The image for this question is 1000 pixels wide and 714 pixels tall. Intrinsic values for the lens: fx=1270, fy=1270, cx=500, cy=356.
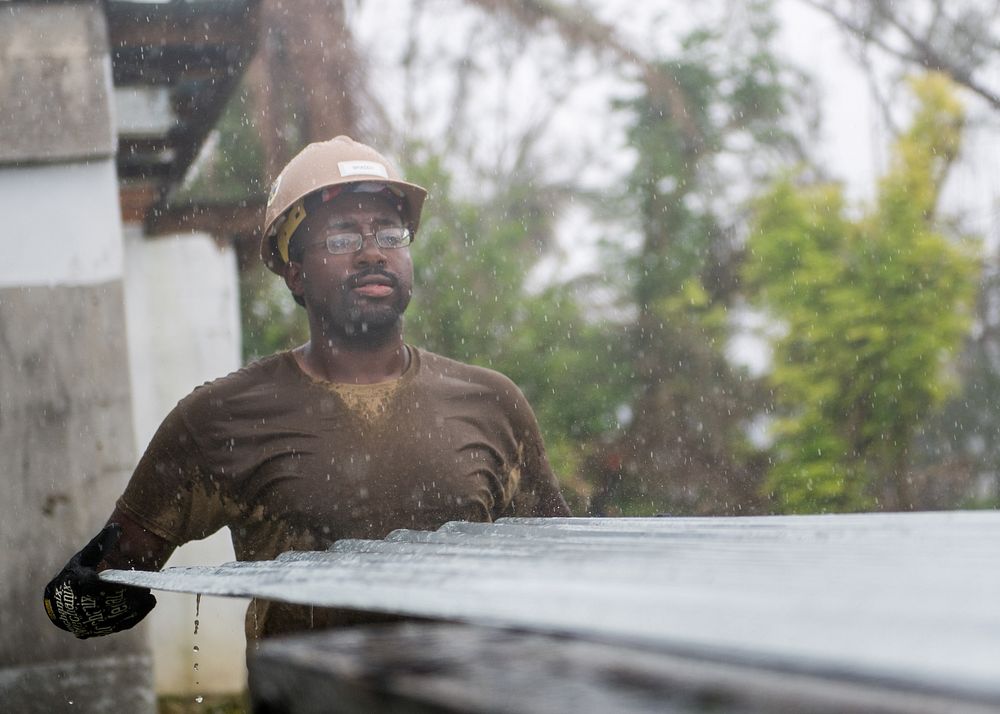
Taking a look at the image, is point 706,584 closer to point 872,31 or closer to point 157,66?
point 157,66

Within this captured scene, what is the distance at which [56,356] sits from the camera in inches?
202

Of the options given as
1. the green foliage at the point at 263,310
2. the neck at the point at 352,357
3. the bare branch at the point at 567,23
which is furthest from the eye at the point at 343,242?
the bare branch at the point at 567,23

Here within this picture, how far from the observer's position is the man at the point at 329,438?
3.27 m

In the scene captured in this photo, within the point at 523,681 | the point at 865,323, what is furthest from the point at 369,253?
the point at 865,323

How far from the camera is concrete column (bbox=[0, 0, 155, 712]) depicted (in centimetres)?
502

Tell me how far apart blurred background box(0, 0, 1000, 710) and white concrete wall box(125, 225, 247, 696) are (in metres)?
0.02

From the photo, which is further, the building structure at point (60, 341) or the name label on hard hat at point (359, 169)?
the building structure at point (60, 341)

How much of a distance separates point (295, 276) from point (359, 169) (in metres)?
0.41

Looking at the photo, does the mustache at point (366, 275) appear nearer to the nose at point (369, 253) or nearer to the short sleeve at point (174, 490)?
the nose at point (369, 253)

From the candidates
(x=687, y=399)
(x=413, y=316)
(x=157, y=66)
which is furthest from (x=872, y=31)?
(x=157, y=66)

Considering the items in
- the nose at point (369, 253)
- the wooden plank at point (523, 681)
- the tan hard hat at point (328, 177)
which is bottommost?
the wooden plank at point (523, 681)

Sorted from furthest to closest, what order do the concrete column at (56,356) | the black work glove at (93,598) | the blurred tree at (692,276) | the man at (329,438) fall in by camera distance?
the blurred tree at (692,276)
the concrete column at (56,356)
the man at (329,438)
the black work glove at (93,598)

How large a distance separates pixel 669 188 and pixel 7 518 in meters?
11.1

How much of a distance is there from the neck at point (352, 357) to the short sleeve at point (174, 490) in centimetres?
40
